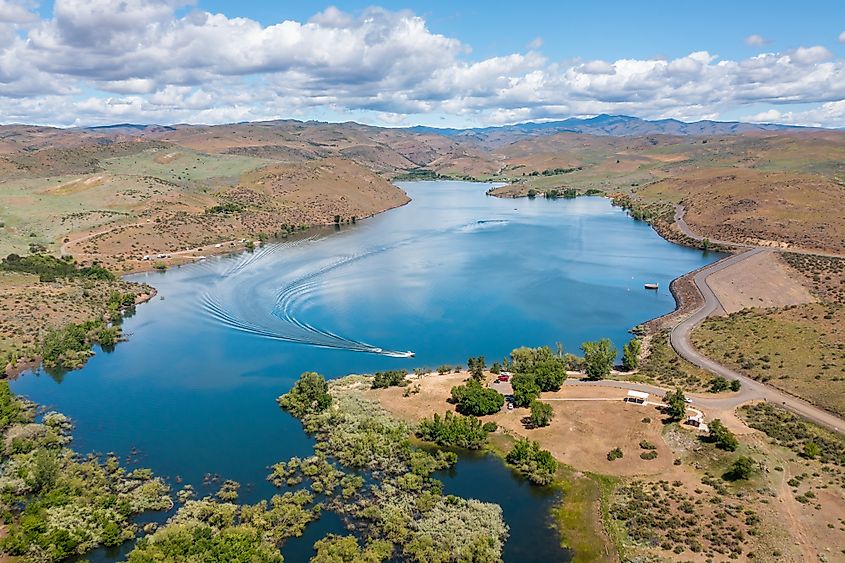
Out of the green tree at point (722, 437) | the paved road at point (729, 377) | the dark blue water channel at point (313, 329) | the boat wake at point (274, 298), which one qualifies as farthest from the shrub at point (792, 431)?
the boat wake at point (274, 298)

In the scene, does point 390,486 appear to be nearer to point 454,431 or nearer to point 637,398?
point 454,431

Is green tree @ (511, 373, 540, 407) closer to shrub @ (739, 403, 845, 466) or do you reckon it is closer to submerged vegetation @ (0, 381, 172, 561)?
shrub @ (739, 403, 845, 466)

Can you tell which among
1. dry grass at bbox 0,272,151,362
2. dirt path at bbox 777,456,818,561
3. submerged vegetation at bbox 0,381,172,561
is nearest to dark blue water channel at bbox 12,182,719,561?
submerged vegetation at bbox 0,381,172,561

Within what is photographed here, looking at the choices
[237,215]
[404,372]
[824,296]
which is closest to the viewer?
[404,372]

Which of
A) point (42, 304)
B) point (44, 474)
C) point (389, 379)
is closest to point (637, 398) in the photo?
point (389, 379)

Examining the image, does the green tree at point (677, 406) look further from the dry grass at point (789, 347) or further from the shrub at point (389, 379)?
the shrub at point (389, 379)

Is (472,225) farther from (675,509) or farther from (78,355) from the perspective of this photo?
(675,509)

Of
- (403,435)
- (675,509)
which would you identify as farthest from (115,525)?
(675,509)
